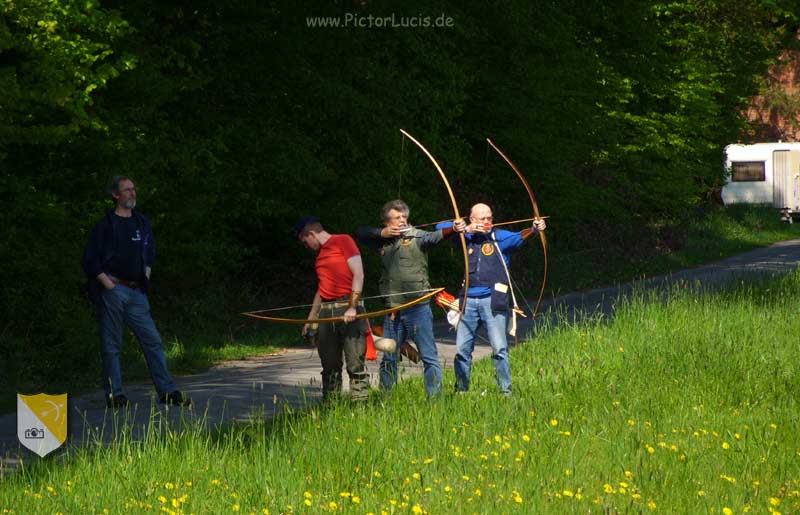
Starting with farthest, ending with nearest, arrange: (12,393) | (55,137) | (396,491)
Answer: (55,137) → (12,393) → (396,491)

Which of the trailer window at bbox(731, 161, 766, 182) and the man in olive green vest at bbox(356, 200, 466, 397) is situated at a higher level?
the trailer window at bbox(731, 161, 766, 182)

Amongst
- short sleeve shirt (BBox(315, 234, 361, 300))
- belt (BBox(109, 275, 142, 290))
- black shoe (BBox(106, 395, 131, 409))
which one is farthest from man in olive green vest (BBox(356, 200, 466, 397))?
black shoe (BBox(106, 395, 131, 409))

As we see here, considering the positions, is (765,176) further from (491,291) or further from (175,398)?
(175,398)

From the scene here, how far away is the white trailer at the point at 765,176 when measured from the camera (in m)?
47.0

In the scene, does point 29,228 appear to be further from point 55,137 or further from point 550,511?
point 550,511

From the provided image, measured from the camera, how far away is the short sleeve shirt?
9766mm

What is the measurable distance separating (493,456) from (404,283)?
8.02ft

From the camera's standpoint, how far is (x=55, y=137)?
13.0 meters

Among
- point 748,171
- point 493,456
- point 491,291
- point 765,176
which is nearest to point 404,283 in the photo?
point 491,291

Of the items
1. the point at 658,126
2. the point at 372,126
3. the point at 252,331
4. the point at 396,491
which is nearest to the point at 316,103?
the point at 372,126

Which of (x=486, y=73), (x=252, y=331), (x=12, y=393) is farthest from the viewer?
(x=486, y=73)

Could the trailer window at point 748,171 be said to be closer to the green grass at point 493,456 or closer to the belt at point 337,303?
the green grass at point 493,456

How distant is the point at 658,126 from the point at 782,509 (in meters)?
26.5

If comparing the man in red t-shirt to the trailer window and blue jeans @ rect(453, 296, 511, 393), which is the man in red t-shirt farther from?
the trailer window
